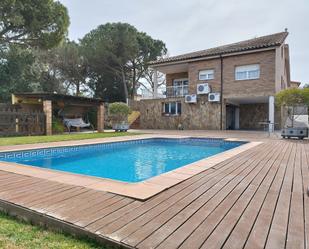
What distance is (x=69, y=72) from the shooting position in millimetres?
27984

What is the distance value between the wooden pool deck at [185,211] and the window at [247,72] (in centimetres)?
1383

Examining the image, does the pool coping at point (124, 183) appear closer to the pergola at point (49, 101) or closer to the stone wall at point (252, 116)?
the pergola at point (49, 101)

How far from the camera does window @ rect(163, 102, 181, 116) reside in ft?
65.8

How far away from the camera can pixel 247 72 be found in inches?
667

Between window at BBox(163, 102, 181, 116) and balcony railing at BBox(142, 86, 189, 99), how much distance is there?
67cm

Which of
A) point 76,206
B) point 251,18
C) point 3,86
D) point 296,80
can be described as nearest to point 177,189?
point 76,206

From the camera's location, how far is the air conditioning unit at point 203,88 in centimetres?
1795

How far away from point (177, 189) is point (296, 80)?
3949 centimetres

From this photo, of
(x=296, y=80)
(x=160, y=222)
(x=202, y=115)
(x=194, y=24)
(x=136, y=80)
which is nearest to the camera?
(x=160, y=222)

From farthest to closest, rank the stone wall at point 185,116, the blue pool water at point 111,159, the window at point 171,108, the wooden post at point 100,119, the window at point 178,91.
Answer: the window at point 178,91, the window at point 171,108, the stone wall at point 185,116, the wooden post at point 100,119, the blue pool water at point 111,159

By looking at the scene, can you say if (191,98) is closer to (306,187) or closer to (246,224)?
(306,187)

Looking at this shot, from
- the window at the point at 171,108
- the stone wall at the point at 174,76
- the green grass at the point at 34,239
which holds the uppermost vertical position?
the stone wall at the point at 174,76

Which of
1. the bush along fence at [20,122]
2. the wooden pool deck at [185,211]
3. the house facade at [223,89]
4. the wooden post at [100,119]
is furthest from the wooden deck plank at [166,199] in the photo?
the wooden post at [100,119]

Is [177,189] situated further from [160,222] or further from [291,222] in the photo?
[291,222]
